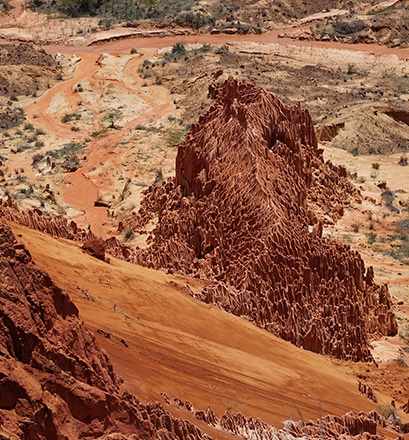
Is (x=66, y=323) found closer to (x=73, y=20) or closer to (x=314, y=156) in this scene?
(x=314, y=156)

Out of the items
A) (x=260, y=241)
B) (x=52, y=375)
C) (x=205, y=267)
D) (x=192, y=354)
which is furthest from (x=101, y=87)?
(x=52, y=375)

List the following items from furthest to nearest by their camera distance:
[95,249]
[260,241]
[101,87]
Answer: [101,87] → [260,241] → [95,249]

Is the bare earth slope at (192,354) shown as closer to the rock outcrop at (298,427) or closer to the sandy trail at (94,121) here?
the rock outcrop at (298,427)

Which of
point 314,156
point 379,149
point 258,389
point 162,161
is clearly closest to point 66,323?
point 258,389

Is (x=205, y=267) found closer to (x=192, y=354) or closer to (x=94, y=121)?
(x=192, y=354)

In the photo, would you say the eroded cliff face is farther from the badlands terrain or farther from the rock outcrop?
the rock outcrop

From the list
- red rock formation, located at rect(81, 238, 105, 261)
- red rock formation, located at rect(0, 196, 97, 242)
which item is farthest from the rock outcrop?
red rock formation, located at rect(0, 196, 97, 242)

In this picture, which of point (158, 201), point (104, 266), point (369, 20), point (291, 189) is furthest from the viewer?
point (369, 20)
